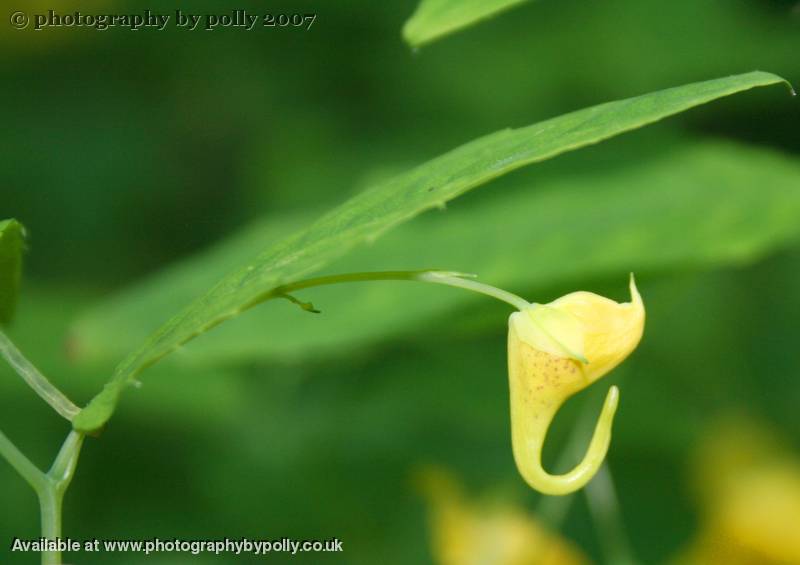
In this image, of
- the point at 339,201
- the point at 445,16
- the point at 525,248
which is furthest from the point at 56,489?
the point at 339,201

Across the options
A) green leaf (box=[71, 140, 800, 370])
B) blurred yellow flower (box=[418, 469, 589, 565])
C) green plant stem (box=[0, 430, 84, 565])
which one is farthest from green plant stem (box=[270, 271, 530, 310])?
blurred yellow flower (box=[418, 469, 589, 565])

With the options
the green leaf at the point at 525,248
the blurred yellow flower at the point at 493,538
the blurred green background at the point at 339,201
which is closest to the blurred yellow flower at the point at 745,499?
the blurred green background at the point at 339,201

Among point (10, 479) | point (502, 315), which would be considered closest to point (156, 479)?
point (10, 479)

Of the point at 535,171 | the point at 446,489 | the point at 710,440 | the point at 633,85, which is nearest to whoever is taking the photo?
the point at 535,171

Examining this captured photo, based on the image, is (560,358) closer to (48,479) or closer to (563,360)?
(563,360)

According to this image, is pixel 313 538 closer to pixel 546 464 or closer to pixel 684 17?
pixel 546 464

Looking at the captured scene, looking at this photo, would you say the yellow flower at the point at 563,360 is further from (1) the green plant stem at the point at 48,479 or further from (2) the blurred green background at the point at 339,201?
(2) the blurred green background at the point at 339,201

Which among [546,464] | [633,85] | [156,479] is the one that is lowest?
[156,479]

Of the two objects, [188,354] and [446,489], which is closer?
[188,354]
